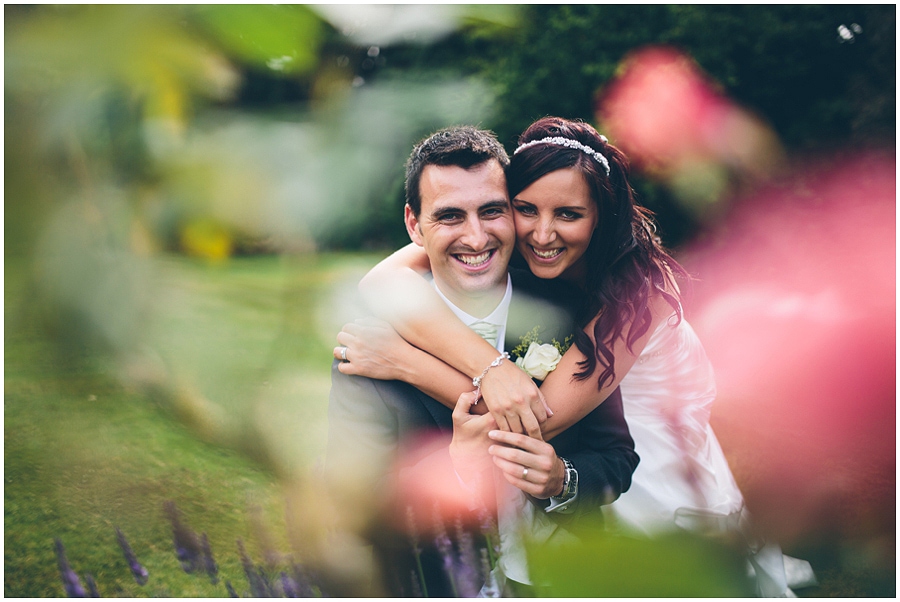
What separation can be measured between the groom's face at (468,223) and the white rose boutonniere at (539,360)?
12.8 inches

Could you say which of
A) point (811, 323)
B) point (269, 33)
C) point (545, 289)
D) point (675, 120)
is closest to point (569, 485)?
point (545, 289)

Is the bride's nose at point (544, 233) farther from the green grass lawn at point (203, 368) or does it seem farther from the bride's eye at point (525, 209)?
the green grass lawn at point (203, 368)

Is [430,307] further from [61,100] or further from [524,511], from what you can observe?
[61,100]

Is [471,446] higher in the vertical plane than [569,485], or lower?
higher

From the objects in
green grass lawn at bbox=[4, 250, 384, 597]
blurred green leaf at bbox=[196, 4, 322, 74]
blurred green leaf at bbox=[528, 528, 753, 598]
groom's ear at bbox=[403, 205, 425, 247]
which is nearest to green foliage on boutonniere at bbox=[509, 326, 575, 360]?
groom's ear at bbox=[403, 205, 425, 247]

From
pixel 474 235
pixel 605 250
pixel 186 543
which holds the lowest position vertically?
pixel 186 543

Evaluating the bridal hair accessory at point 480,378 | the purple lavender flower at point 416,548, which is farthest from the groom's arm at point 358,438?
the bridal hair accessory at point 480,378

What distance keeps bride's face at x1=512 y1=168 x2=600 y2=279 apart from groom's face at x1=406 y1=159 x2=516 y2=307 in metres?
0.08

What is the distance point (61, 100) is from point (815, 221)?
665cm

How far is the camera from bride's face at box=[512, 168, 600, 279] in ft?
7.14

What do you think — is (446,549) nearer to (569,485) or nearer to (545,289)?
(569,485)

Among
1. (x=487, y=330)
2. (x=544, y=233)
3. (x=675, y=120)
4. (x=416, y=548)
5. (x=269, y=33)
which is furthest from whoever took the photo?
(x=675, y=120)

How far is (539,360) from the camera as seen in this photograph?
2080 millimetres

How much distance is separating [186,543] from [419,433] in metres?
1.01
